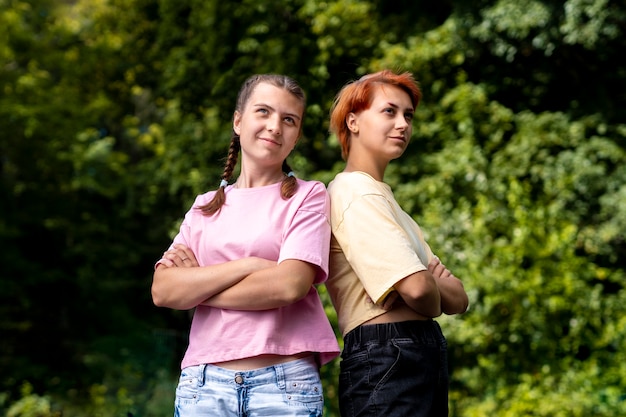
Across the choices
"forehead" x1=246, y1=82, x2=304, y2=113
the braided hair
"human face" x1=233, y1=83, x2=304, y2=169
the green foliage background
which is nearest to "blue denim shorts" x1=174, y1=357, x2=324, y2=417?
the braided hair

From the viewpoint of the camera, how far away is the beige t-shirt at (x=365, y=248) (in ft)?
6.79

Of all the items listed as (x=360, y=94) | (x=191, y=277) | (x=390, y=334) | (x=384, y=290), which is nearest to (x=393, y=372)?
(x=390, y=334)

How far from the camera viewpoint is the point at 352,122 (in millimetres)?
2346

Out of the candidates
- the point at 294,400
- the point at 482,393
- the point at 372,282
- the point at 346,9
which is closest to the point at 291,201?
the point at 372,282

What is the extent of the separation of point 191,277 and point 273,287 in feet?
0.69

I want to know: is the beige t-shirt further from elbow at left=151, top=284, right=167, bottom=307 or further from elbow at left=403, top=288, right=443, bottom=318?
elbow at left=151, top=284, right=167, bottom=307

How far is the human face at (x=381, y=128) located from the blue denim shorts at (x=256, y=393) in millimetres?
578

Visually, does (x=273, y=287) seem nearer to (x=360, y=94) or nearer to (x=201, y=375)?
(x=201, y=375)

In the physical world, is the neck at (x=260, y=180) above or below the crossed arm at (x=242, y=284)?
above

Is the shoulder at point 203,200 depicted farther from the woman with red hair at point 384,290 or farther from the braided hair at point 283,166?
the woman with red hair at point 384,290

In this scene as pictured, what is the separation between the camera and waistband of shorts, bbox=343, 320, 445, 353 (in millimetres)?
2100

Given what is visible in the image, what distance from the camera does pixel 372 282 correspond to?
2.08m

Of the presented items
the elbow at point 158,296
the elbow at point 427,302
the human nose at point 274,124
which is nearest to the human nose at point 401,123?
the human nose at point 274,124

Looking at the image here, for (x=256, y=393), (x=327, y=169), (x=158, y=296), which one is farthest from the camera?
(x=327, y=169)
